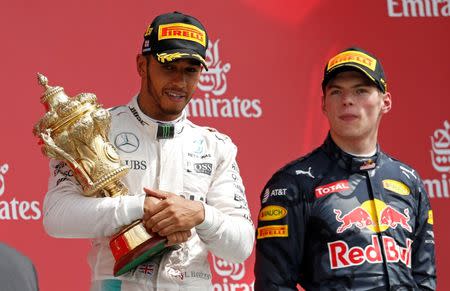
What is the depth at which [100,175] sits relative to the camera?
2.48 meters

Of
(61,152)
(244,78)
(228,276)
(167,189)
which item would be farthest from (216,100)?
(61,152)

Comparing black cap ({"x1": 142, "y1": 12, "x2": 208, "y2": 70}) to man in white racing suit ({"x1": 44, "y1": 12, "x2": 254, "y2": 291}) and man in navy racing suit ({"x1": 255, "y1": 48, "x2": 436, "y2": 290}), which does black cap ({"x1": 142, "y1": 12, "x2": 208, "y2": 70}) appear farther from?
man in navy racing suit ({"x1": 255, "y1": 48, "x2": 436, "y2": 290})

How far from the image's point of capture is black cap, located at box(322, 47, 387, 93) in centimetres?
281

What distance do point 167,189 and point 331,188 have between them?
46 cm

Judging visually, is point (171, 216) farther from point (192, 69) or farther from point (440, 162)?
point (440, 162)

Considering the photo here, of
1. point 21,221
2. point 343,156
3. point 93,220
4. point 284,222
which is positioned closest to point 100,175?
point 93,220

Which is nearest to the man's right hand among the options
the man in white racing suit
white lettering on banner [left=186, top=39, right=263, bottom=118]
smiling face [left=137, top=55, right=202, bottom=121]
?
the man in white racing suit

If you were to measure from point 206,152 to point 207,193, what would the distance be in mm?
110

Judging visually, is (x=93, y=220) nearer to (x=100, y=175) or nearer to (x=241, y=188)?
(x=100, y=175)

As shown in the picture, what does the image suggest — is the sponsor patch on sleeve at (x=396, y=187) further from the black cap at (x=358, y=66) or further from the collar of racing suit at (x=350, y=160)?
the black cap at (x=358, y=66)

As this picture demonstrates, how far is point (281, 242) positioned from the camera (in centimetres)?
271

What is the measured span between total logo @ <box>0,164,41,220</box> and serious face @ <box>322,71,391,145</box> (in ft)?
3.71

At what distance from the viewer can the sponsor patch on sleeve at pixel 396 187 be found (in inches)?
110

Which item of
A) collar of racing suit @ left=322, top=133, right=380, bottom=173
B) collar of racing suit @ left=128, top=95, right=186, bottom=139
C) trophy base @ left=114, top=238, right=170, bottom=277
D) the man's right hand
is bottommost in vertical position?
trophy base @ left=114, top=238, right=170, bottom=277
